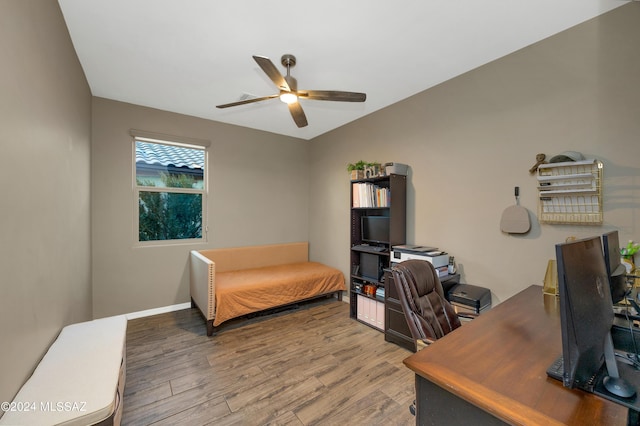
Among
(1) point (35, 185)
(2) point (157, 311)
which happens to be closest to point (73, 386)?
(1) point (35, 185)

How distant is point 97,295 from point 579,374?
13.6ft

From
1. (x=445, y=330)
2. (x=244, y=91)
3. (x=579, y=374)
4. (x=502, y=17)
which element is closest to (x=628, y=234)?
(x=445, y=330)

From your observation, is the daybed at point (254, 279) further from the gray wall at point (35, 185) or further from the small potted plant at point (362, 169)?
the small potted plant at point (362, 169)

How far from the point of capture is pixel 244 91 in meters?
2.91

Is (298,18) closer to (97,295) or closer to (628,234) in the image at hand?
(628,234)

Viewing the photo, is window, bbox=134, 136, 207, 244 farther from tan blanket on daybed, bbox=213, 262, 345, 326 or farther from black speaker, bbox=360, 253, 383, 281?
black speaker, bbox=360, 253, 383, 281

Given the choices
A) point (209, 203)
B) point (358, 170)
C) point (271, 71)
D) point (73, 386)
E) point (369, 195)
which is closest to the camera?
point (73, 386)

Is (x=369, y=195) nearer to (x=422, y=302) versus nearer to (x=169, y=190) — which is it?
(x=422, y=302)

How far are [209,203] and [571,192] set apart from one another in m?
3.95

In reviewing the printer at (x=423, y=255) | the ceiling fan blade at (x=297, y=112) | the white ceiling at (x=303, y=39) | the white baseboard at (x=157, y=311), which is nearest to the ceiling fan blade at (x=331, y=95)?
the ceiling fan blade at (x=297, y=112)

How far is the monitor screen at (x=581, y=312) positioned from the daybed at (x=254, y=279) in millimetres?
2737

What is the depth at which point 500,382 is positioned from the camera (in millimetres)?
870

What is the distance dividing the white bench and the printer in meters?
2.34

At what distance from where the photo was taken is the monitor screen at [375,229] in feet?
10.1
